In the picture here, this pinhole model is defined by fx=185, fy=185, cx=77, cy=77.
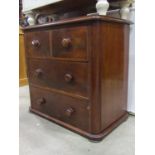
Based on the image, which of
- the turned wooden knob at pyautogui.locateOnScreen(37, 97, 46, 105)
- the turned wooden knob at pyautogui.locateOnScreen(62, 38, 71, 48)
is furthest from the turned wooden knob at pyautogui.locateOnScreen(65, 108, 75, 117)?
the turned wooden knob at pyautogui.locateOnScreen(62, 38, 71, 48)

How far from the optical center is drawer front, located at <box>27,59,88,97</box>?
1.09 meters

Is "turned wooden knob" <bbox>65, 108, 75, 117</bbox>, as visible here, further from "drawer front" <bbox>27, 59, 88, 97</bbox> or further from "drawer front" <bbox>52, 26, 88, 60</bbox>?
"drawer front" <bbox>52, 26, 88, 60</bbox>

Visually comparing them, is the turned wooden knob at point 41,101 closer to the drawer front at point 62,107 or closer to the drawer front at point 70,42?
the drawer front at point 62,107

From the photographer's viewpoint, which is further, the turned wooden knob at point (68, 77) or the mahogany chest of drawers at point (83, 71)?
the turned wooden knob at point (68, 77)

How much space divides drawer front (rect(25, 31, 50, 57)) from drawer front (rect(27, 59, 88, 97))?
61 millimetres

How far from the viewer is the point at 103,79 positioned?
1069 mm

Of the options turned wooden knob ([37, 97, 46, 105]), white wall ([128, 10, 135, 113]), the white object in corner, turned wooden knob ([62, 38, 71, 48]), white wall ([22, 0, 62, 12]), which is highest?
white wall ([22, 0, 62, 12])

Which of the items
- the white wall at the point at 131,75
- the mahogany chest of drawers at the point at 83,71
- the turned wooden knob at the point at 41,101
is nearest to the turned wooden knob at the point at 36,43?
the mahogany chest of drawers at the point at 83,71

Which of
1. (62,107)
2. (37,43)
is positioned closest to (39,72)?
(37,43)

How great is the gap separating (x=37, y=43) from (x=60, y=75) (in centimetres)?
31

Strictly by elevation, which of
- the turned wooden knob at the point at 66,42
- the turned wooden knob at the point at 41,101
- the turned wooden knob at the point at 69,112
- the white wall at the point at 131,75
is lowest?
the turned wooden knob at the point at 69,112

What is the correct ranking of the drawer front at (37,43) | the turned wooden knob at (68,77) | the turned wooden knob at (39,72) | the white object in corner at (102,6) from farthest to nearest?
the turned wooden knob at (39,72), the drawer front at (37,43), the turned wooden knob at (68,77), the white object in corner at (102,6)

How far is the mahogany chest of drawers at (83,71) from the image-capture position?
3.36ft
